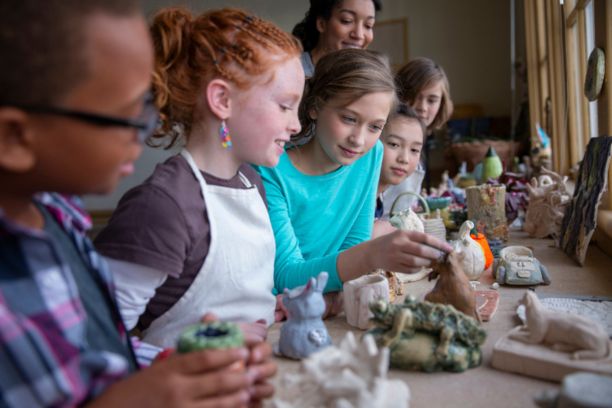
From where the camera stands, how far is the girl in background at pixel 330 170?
1.34 m

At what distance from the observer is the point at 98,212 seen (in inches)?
309

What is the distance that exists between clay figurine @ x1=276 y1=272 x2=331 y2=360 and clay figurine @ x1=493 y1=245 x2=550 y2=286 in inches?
23.1

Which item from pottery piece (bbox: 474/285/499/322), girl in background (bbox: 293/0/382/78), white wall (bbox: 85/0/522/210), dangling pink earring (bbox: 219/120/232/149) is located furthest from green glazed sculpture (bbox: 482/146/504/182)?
white wall (bbox: 85/0/522/210)

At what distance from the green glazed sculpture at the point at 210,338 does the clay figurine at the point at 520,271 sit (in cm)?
85

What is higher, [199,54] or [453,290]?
[199,54]

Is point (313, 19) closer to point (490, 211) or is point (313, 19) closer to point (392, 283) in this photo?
point (490, 211)

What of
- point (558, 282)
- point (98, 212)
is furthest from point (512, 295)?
point (98, 212)

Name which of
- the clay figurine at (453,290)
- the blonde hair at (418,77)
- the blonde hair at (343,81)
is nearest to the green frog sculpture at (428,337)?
the clay figurine at (453,290)

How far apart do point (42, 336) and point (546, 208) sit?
5.52 feet

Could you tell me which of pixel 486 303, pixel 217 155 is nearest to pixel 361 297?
pixel 486 303

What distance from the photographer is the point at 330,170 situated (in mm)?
1535

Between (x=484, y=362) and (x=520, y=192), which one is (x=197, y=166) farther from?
(x=520, y=192)

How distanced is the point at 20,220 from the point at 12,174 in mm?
99

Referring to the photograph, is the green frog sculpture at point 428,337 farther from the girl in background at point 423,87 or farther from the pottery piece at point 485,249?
the girl in background at point 423,87
